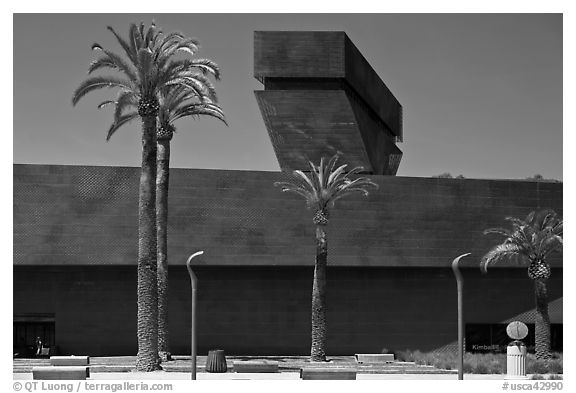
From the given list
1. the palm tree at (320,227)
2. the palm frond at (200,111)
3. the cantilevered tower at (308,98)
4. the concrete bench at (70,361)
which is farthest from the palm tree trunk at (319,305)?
the concrete bench at (70,361)

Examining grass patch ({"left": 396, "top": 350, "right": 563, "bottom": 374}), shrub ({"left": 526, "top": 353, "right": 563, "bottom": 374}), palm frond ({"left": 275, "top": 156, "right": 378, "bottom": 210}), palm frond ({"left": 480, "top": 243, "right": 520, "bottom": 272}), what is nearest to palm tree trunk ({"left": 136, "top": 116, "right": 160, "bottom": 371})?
palm frond ({"left": 275, "top": 156, "right": 378, "bottom": 210})

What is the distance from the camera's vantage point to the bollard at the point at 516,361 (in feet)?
129

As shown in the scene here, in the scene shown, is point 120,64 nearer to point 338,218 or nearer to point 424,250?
point 338,218

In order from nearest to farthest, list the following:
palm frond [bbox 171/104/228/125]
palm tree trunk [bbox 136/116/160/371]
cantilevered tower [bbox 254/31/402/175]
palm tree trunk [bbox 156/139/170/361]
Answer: palm tree trunk [bbox 136/116/160/371] → palm frond [bbox 171/104/228/125] → palm tree trunk [bbox 156/139/170/361] → cantilevered tower [bbox 254/31/402/175]

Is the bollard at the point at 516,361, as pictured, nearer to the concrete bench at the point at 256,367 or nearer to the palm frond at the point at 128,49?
the concrete bench at the point at 256,367

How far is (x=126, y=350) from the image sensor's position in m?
56.4

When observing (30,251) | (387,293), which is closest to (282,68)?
(387,293)

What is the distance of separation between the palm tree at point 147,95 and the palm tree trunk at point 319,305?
1092 centimetres

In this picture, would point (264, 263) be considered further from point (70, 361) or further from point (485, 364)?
point (485, 364)

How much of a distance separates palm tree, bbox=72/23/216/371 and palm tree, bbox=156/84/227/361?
3127 mm

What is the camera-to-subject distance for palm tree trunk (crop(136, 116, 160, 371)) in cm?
4316

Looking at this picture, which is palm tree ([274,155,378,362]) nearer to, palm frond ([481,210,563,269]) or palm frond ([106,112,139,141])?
palm frond ([481,210,563,269])

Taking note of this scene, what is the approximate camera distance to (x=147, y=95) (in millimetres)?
43625
